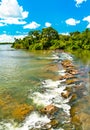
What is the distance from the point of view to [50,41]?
106875 millimetres

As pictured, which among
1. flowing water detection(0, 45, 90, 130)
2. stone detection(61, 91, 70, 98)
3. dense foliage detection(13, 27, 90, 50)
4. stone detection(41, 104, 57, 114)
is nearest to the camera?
flowing water detection(0, 45, 90, 130)

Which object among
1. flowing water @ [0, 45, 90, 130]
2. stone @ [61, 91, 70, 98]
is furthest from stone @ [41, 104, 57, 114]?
stone @ [61, 91, 70, 98]

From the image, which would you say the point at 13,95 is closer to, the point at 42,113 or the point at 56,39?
the point at 42,113

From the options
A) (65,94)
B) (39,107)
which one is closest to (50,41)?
(65,94)

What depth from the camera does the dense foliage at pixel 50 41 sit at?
94.9 metres

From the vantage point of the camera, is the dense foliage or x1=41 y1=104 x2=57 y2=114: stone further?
the dense foliage

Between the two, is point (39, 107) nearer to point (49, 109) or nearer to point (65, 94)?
point (49, 109)

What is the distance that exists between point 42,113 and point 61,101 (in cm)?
273

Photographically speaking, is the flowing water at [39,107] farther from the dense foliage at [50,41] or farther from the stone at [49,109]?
the dense foliage at [50,41]

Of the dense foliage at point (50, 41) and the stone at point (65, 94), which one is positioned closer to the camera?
the stone at point (65, 94)

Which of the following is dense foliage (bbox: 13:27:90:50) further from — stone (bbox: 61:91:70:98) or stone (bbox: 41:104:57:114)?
stone (bbox: 41:104:57:114)

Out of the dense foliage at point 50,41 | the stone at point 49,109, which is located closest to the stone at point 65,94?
the stone at point 49,109

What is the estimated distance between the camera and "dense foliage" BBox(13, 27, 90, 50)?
94.9 m

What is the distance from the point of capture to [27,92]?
62.3 ft
